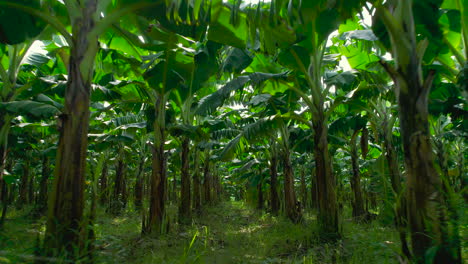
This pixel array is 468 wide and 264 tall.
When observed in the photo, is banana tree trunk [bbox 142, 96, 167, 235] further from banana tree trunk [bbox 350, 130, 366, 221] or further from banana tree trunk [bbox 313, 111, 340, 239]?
banana tree trunk [bbox 350, 130, 366, 221]

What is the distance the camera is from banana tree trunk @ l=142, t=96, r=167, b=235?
6.48m

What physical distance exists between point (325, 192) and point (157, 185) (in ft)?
11.8

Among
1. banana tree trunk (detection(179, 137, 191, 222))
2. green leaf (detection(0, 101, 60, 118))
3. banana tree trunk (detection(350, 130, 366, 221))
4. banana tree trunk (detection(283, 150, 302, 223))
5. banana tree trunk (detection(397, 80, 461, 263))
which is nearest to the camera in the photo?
banana tree trunk (detection(397, 80, 461, 263))

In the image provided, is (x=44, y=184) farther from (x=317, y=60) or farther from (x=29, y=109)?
(x=317, y=60)

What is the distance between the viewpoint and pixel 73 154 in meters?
3.38

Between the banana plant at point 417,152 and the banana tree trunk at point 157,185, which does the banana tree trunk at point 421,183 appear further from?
the banana tree trunk at point 157,185

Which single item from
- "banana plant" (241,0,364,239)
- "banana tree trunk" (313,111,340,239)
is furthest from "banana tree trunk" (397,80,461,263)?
"banana tree trunk" (313,111,340,239)

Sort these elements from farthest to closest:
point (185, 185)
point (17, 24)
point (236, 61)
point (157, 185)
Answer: point (185, 185) < point (157, 185) < point (236, 61) < point (17, 24)

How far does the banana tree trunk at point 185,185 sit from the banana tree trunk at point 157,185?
7.06 feet

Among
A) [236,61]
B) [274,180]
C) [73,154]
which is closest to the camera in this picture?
[73,154]

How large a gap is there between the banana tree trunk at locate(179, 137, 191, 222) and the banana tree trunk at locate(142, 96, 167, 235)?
2.15 m

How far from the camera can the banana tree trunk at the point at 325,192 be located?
5.88 m

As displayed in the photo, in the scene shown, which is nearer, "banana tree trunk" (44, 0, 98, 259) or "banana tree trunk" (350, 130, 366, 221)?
"banana tree trunk" (44, 0, 98, 259)

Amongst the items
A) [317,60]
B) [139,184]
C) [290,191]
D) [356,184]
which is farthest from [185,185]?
[356,184]
